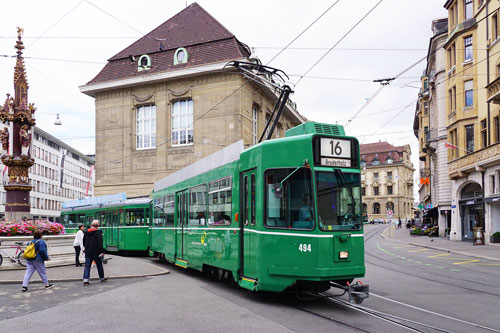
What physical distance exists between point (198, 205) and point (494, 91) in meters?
21.6

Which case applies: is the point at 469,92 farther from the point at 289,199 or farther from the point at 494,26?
the point at 289,199

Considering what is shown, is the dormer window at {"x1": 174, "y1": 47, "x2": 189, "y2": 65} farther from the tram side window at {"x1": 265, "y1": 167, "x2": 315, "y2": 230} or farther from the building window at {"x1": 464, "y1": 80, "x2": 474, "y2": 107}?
the tram side window at {"x1": 265, "y1": 167, "x2": 315, "y2": 230}

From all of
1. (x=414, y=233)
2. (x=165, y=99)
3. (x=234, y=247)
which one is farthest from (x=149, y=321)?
(x=414, y=233)

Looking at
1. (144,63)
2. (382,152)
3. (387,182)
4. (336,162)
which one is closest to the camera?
(336,162)

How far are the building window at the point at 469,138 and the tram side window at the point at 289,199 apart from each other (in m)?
28.8

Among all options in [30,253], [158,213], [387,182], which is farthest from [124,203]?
[387,182]

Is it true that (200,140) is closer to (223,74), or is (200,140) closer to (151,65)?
(223,74)

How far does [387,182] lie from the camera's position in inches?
4309

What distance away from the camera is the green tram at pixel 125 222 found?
923 inches

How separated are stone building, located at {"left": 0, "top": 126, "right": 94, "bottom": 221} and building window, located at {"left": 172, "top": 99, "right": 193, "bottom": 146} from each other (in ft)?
125

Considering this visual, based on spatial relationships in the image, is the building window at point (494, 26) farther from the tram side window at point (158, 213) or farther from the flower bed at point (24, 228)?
the flower bed at point (24, 228)

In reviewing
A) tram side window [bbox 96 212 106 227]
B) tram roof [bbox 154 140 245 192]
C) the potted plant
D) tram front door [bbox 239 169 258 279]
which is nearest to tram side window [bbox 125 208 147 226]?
tram side window [bbox 96 212 106 227]

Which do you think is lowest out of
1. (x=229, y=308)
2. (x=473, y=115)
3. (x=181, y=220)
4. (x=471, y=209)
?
(x=229, y=308)

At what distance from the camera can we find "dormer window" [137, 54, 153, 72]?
42000 millimetres
